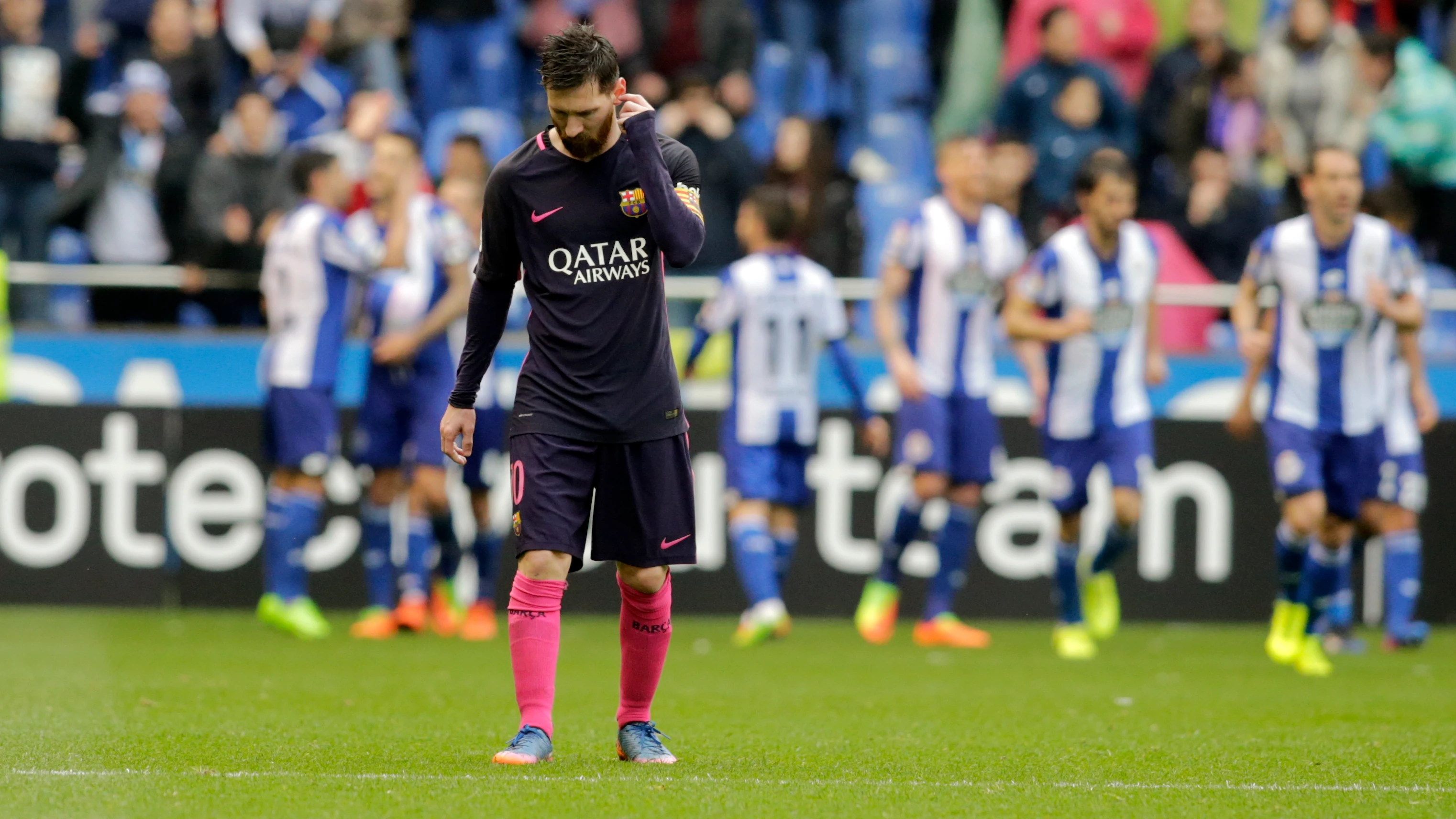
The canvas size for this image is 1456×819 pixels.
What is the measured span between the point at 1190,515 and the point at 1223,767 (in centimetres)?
666

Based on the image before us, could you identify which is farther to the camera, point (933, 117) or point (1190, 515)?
point (933, 117)

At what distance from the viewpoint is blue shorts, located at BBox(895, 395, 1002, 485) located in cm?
1108

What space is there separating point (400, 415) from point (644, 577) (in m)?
5.51

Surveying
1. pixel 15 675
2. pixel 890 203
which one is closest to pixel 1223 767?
pixel 15 675

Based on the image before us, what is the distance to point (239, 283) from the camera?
12.9 m

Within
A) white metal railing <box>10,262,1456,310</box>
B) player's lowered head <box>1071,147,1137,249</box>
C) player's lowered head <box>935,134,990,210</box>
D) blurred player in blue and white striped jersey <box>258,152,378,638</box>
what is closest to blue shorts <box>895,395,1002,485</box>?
player's lowered head <box>935,134,990,210</box>

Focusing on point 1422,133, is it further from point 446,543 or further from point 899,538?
point 446,543

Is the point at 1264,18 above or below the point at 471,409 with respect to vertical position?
above

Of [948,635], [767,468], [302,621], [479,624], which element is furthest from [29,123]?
[948,635]

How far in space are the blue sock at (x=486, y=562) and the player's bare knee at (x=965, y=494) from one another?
259cm

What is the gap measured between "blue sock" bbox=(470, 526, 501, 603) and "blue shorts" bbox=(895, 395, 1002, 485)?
2.37m

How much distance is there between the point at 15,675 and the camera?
330 inches

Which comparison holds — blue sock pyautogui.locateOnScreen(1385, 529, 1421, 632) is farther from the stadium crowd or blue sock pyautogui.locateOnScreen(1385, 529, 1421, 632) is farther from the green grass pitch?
the stadium crowd

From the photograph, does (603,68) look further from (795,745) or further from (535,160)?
(795,745)
